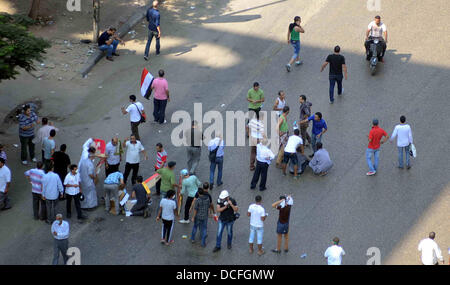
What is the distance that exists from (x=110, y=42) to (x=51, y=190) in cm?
813

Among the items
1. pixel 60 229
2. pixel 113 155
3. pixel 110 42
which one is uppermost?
pixel 110 42

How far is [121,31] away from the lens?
23359mm

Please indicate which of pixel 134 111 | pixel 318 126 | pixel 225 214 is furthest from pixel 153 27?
pixel 225 214

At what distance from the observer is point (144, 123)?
61.9ft

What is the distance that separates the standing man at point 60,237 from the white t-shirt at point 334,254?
16.6ft

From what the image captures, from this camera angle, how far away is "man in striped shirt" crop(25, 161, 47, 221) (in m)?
15.0

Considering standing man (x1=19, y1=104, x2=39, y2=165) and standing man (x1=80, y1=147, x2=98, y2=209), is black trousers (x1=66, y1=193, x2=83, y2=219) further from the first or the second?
standing man (x1=19, y1=104, x2=39, y2=165)

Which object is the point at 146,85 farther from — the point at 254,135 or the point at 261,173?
the point at 261,173

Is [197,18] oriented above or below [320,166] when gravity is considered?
above

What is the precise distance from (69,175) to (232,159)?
4156 mm

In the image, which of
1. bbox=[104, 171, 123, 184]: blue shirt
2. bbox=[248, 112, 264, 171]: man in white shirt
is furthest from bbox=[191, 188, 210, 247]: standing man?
bbox=[248, 112, 264, 171]: man in white shirt
